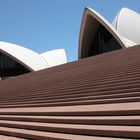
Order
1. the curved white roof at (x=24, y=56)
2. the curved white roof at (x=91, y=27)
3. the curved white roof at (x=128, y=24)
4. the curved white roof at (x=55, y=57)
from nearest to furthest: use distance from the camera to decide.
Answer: the curved white roof at (x=91, y=27)
the curved white roof at (x=128, y=24)
the curved white roof at (x=24, y=56)
the curved white roof at (x=55, y=57)

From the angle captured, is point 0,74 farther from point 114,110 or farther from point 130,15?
point 114,110

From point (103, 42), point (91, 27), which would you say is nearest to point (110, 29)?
point (91, 27)

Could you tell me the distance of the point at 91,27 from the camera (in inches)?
966

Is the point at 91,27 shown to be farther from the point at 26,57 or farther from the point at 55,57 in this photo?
the point at 55,57

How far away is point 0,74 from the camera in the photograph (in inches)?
1220

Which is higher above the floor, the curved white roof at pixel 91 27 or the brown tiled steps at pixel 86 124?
the curved white roof at pixel 91 27

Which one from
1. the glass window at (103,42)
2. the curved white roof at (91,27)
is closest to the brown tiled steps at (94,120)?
the curved white roof at (91,27)

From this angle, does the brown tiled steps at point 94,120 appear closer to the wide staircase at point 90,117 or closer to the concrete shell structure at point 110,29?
the wide staircase at point 90,117

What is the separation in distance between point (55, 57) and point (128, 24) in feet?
26.0

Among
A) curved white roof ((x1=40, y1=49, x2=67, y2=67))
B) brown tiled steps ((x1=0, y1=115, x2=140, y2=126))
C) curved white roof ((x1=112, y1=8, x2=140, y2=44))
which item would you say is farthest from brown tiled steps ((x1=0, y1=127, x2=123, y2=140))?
curved white roof ((x1=40, y1=49, x2=67, y2=67))

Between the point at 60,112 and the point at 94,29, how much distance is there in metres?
20.9

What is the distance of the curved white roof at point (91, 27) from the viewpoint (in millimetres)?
22062

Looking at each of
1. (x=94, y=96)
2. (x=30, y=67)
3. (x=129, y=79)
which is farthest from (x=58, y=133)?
(x=30, y=67)

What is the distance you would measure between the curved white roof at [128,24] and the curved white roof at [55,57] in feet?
22.2
